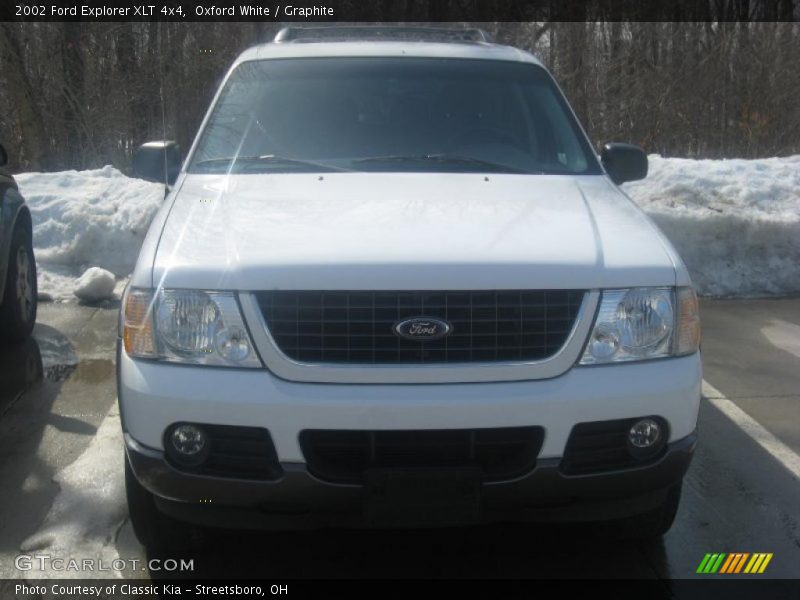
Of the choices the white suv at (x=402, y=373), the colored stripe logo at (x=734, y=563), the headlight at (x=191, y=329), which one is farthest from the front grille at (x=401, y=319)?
the colored stripe logo at (x=734, y=563)

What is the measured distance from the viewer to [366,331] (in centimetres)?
304

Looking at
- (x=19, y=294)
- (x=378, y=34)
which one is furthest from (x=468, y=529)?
(x=19, y=294)

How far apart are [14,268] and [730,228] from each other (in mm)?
6011

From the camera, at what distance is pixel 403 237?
321 cm

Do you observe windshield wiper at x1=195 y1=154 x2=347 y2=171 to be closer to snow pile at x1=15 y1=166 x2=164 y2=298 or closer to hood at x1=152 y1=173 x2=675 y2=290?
hood at x1=152 y1=173 x2=675 y2=290

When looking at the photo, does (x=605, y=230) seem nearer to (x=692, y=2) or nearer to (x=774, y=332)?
(x=774, y=332)

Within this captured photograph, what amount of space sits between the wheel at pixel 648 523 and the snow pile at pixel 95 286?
16.3 feet

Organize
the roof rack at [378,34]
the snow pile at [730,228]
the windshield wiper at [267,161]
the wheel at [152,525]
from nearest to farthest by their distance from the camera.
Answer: the wheel at [152,525], the windshield wiper at [267,161], the roof rack at [378,34], the snow pile at [730,228]

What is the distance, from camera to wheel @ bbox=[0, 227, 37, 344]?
19.6 feet

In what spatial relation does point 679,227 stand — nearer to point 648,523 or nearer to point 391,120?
point 391,120

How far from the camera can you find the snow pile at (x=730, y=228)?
27.5ft

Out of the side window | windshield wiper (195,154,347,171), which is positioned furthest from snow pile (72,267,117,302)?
Result: the side window

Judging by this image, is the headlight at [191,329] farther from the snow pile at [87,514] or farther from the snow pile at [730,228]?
the snow pile at [730,228]

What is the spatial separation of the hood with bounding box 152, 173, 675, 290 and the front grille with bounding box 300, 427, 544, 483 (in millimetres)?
458
